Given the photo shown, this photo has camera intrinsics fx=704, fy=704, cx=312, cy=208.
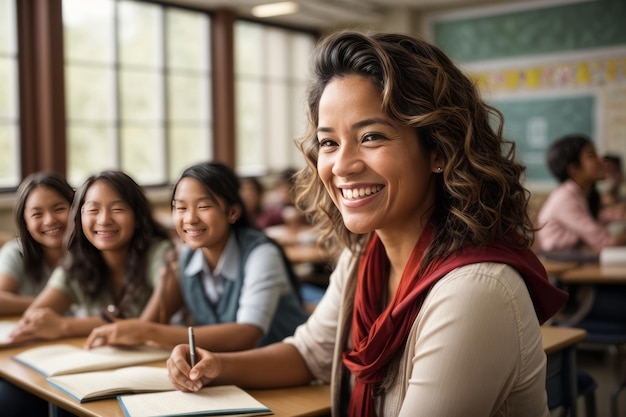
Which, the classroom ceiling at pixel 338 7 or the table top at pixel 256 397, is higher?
the classroom ceiling at pixel 338 7

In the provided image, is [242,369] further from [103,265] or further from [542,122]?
[542,122]

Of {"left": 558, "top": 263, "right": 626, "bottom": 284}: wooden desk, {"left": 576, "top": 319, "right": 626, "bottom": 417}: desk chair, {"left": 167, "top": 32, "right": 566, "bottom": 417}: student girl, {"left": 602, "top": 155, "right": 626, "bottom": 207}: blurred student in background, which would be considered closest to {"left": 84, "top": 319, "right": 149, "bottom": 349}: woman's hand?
{"left": 167, "top": 32, "right": 566, "bottom": 417}: student girl

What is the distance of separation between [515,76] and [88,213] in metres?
7.23

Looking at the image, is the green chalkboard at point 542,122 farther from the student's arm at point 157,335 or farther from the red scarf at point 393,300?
the red scarf at point 393,300

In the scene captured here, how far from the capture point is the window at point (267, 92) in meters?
8.33

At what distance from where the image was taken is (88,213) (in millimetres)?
1361

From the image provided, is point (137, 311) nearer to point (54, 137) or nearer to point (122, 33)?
point (54, 137)

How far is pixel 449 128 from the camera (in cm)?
128

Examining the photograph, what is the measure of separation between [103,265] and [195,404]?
56cm

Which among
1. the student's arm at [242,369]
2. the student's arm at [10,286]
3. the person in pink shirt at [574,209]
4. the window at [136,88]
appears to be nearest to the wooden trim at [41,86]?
the window at [136,88]

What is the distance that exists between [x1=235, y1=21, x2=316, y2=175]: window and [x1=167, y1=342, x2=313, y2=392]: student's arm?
21.6 feet

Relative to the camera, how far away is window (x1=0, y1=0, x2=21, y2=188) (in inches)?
229

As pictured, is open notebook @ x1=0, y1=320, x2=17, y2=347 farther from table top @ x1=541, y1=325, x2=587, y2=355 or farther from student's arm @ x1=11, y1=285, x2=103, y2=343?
table top @ x1=541, y1=325, x2=587, y2=355

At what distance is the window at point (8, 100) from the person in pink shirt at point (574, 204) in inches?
169
